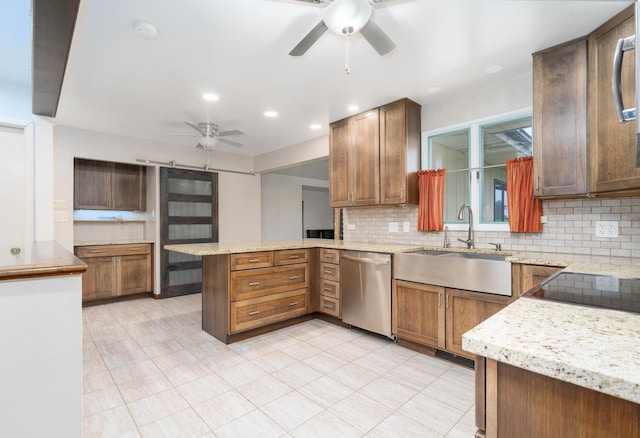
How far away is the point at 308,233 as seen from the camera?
9211mm

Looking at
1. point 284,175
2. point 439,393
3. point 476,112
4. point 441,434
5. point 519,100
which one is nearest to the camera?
point 441,434

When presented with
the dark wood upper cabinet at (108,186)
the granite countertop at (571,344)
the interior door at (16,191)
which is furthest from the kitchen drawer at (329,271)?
the dark wood upper cabinet at (108,186)

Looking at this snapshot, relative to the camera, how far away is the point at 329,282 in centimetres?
342

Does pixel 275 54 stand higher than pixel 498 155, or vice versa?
pixel 275 54

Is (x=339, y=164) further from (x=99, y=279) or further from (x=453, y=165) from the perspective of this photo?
(x=99, y=279)

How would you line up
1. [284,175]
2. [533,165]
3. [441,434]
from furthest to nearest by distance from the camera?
[284,175], [533,165], [441,434]

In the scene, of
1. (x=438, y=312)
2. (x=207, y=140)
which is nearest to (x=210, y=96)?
(x=207, y=140)

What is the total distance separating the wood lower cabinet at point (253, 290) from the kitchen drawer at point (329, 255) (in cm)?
16

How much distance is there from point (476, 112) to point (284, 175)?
210 inches

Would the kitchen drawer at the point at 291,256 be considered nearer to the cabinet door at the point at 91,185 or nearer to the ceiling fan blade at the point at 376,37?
the ceiling fan blade at the point at 376,37

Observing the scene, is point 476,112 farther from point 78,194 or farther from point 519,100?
point 78,194

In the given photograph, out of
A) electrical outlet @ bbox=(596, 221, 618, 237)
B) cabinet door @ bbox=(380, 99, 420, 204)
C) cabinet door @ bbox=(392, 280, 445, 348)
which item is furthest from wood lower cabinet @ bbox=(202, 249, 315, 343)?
electrical outlet @ bbox=(596, 221, 618, 237)

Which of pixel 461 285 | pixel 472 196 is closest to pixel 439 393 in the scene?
pixel 461 285

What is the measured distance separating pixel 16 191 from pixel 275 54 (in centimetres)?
268
